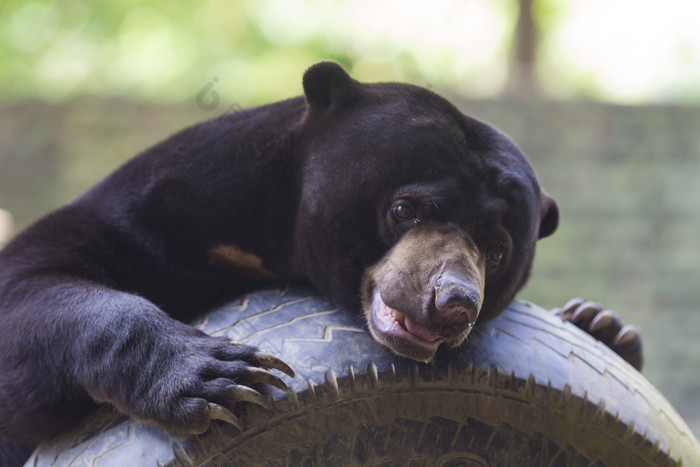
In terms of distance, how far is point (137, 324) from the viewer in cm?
204

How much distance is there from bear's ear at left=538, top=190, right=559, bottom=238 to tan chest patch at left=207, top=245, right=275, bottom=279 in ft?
3.41

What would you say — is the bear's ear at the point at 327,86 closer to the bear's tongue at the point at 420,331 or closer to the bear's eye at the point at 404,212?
the bear's eye at the point at 404,212

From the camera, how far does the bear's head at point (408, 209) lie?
212cm

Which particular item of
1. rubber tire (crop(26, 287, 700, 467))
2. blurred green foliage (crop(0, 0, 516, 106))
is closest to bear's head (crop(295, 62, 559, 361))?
rubber tire (crop(26, 287, 700, 467))

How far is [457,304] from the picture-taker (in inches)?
77.4

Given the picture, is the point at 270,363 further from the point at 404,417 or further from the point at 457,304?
the point at 457,304

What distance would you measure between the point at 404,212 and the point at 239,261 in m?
0.70

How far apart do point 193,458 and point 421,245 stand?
87cm

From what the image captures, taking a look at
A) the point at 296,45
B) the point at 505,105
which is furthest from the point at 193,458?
the point at 296,45

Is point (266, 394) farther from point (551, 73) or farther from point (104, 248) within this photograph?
point (551, 73)

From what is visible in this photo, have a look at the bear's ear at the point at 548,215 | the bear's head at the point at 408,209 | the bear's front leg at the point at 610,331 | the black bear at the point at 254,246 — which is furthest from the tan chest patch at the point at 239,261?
the bear's front leg at the point at 610,331

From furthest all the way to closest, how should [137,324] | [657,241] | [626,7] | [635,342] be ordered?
[626,7] → [657,241] → [635,342] → [137,324]

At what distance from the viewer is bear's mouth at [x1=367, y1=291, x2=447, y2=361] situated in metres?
2.02

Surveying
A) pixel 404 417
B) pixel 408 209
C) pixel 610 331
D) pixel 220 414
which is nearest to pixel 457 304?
pixel 404 417
